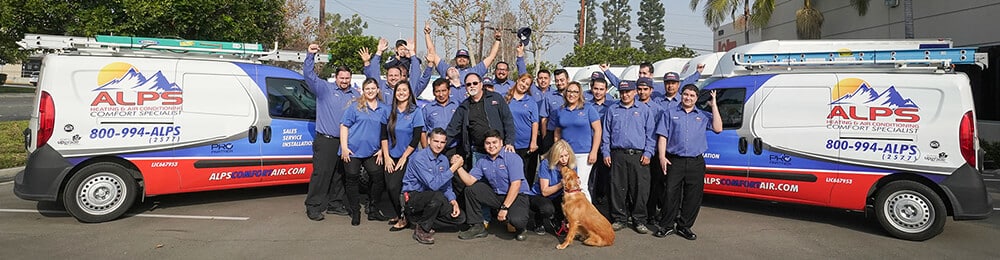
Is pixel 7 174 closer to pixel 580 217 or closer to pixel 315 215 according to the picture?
pixel 315 215

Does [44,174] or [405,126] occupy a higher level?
[405,126]

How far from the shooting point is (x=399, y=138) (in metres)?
6.02

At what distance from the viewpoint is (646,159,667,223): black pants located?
5.91 m

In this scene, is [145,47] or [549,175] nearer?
[549,175]

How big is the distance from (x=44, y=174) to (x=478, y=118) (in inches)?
155

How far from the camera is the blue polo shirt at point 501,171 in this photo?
5520 mm

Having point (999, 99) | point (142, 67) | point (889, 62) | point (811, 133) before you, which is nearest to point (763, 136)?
point (811, 133)

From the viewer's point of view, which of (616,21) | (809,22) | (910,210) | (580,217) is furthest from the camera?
(616,21)

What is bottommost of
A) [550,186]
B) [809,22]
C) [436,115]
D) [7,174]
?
[7,174]

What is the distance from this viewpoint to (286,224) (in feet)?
20.2

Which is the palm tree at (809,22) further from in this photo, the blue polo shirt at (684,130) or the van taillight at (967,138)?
the blue polo shirt at (684,130)

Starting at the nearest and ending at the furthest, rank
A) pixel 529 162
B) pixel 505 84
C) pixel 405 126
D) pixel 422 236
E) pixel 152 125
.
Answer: pixel 422 236, pixel 405 126, pixel 152 125, pixel 529 162, pixel 505 84

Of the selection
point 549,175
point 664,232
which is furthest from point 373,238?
point 664,232

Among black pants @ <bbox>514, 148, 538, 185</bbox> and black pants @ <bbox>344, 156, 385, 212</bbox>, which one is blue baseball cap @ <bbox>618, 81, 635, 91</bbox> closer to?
black pants @ <bbox>514, 148, 538, 185</bbox>
